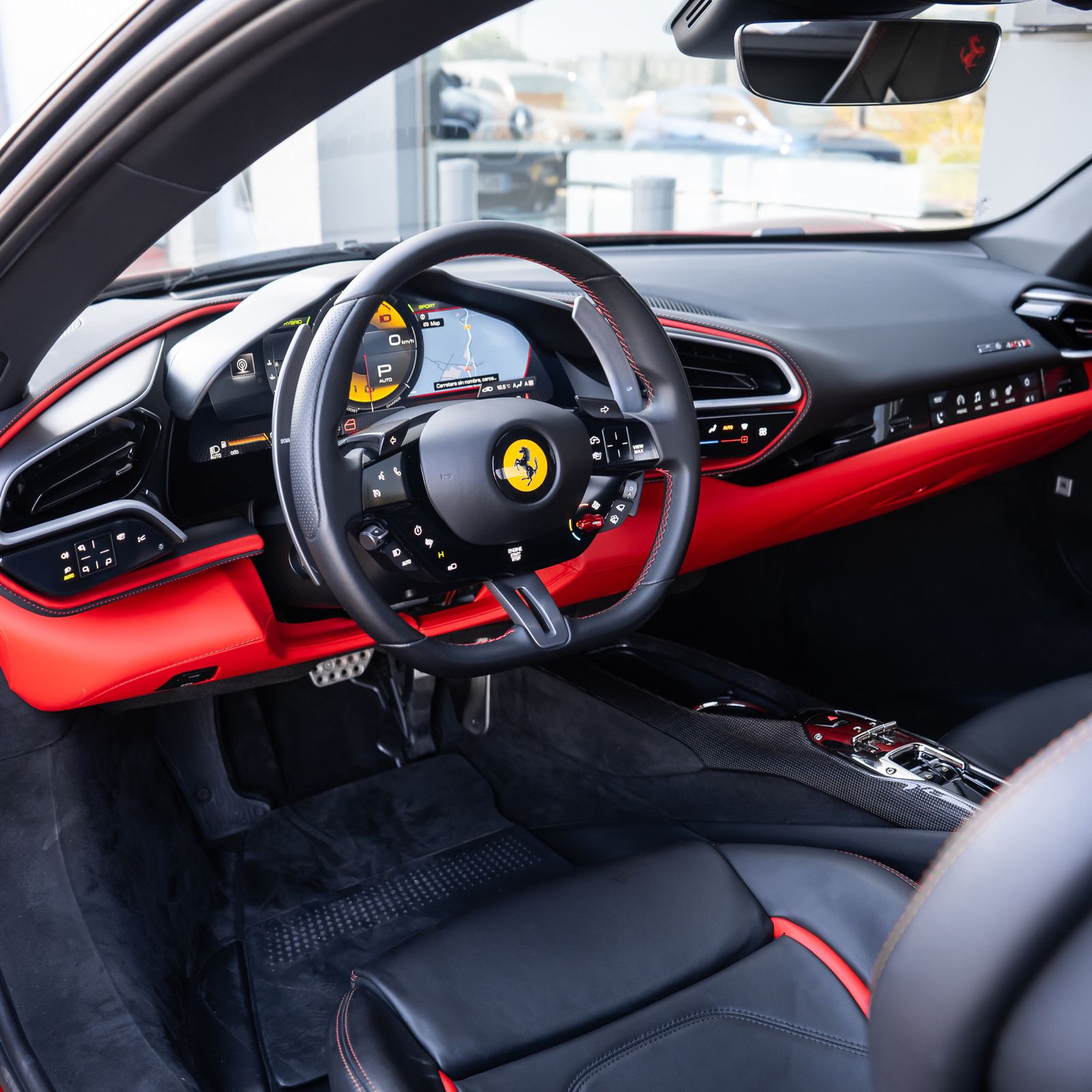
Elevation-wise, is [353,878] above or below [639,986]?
below

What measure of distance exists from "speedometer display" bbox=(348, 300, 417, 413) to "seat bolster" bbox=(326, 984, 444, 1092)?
848 mm

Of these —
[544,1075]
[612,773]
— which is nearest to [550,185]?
[612,773]

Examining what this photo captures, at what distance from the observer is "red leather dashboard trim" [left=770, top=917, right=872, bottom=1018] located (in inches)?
49.9

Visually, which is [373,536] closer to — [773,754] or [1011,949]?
[773,754]

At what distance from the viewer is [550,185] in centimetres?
625

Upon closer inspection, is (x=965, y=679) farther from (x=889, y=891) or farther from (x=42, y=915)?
(x=42, y=915)

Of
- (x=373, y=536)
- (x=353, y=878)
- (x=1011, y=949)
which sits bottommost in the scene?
(x=353, y=878)

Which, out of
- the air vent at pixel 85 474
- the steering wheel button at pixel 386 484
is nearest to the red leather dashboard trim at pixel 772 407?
the steering wheel button at pixel 386 484

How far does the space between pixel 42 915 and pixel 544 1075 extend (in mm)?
985

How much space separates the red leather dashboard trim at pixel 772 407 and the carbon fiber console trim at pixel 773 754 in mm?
482

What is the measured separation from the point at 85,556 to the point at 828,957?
108 cm

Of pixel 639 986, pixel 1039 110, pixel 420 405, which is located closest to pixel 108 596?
pixel 420 405

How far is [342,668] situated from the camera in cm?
226

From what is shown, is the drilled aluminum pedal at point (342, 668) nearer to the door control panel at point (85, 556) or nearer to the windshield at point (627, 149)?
the door control panel at point (85, 556)
